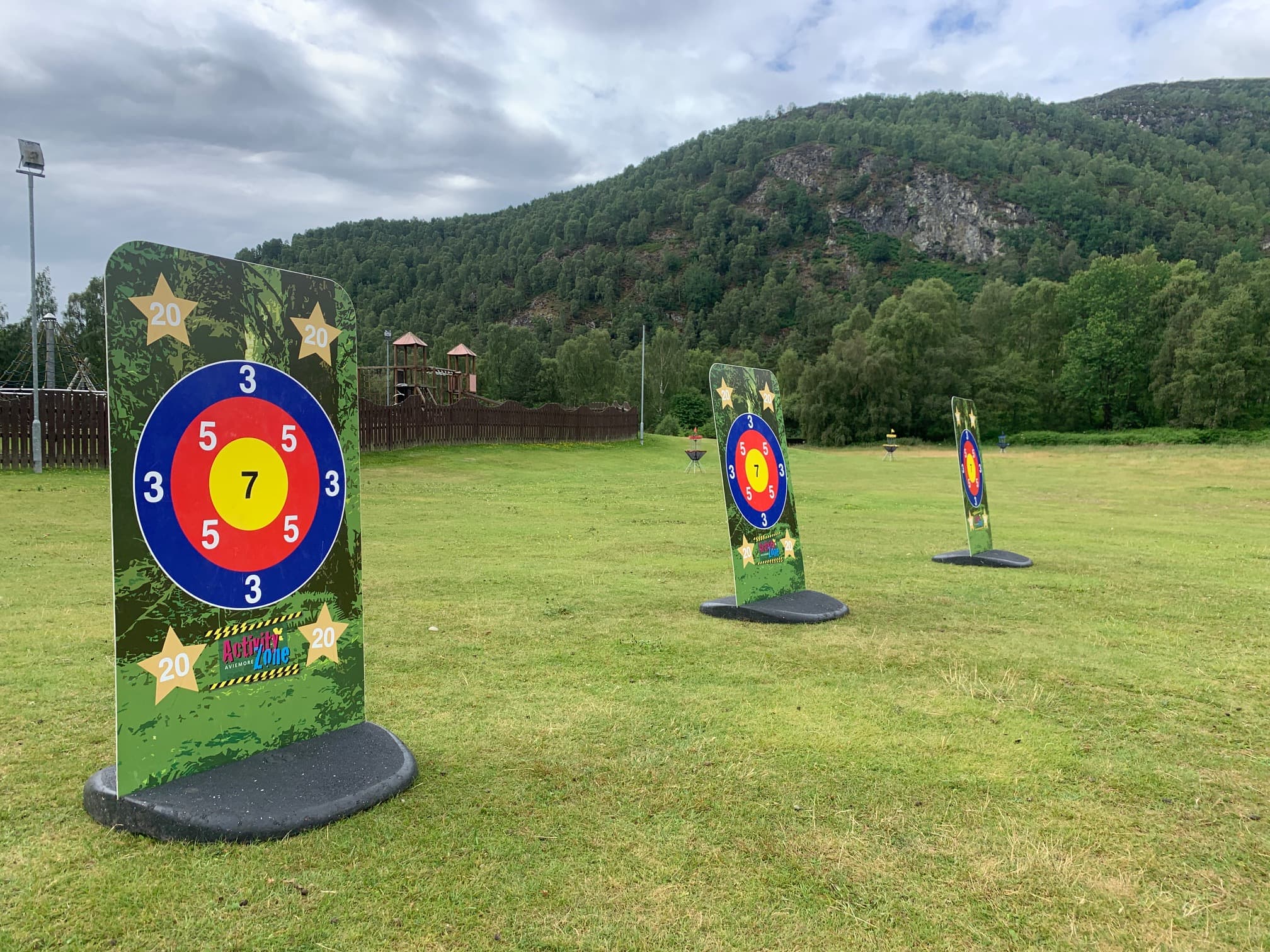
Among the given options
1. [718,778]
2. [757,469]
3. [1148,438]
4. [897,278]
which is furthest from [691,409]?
[718,778]

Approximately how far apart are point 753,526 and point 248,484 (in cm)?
486

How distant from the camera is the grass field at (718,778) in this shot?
2707 mm

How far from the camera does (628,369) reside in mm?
93500

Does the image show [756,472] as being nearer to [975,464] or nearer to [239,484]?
[975,464]

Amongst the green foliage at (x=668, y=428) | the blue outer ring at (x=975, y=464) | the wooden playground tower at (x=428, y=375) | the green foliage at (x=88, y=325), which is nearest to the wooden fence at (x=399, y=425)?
the wooden playground tower at (x=428, y=375)

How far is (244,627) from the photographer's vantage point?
3.61 meters

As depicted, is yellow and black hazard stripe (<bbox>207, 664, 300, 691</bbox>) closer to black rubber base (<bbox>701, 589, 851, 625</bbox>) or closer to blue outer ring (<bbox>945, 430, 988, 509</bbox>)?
black rubber base (<bbox>701, 589, 851, 625</bbox>)

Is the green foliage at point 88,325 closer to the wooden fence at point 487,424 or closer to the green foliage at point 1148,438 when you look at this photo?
the wooden fence at point 487,424

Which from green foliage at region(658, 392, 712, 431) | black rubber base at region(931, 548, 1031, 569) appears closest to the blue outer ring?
black rubber base at region(931, 548, 1031, 569)

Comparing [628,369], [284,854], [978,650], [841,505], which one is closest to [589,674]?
[284,854]

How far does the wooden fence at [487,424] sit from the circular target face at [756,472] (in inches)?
861

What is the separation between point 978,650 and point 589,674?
10.1 feet

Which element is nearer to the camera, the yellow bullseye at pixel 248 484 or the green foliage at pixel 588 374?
the yellow bullseye at pixel 248 484

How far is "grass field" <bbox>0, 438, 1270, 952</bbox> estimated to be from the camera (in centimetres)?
271
